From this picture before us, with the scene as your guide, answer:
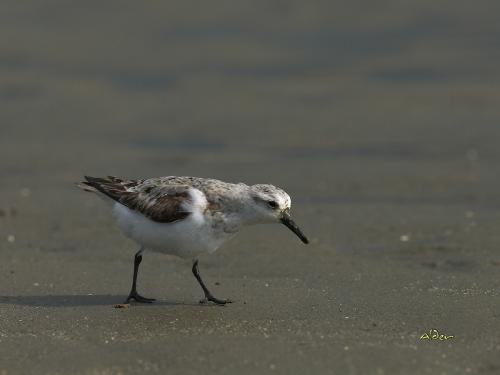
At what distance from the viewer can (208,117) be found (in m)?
15.6

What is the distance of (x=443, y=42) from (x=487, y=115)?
316cm

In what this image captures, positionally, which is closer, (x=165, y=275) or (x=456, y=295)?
(x=456, y=295)

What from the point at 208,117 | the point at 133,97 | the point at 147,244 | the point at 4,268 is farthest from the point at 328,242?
the point at 133,97

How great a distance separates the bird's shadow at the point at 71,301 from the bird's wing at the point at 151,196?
0.69m

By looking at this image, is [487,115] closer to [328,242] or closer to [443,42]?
[443,42]

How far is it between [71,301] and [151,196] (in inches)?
42.4

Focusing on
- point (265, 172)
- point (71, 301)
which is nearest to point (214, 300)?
point (71, 301)

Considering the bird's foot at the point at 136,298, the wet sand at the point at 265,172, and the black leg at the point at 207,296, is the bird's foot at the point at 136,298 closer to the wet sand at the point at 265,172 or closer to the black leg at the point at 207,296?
the wet sand at the point at 265,172

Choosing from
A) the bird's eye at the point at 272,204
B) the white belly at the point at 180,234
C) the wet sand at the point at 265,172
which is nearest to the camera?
the wet sand at the point at 265,172

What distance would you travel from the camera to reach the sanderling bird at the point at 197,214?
7.61 m

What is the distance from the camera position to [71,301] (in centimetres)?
770
